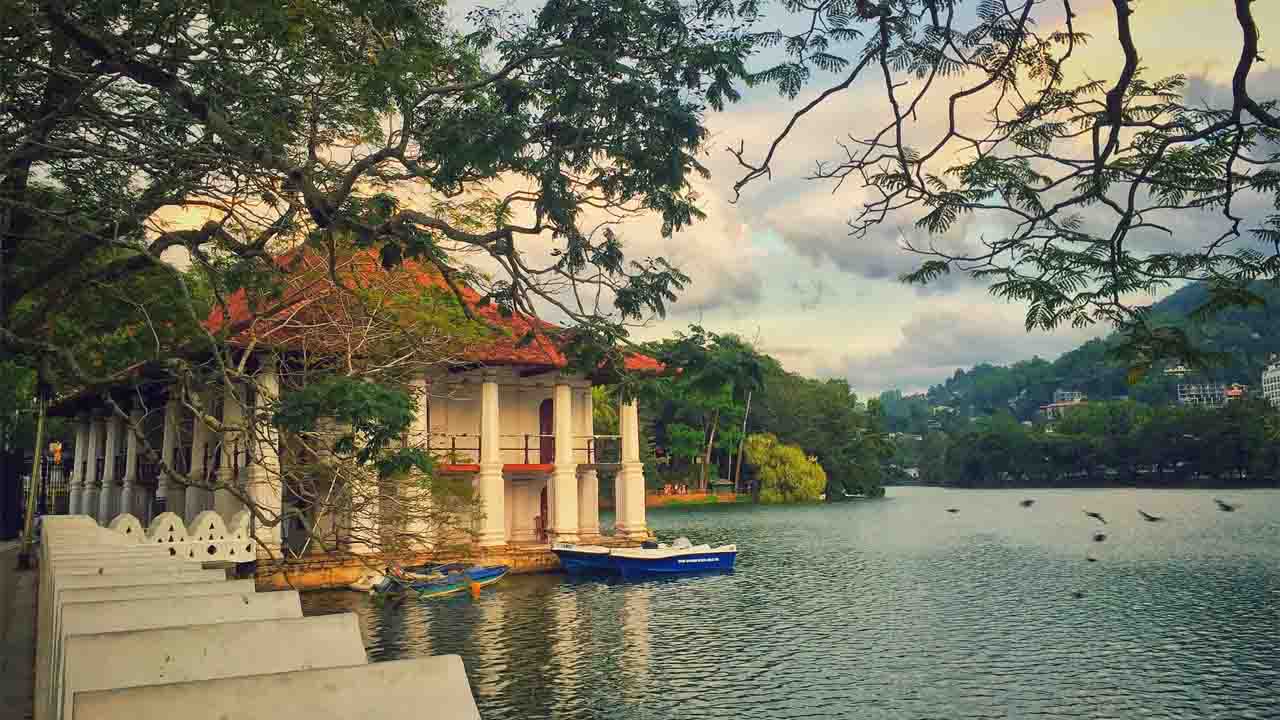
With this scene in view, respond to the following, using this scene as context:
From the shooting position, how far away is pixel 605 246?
27.4ft

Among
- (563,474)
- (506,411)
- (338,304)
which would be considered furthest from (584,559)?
(338,304)

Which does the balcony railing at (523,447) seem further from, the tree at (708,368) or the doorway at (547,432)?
the tree at (708,368)

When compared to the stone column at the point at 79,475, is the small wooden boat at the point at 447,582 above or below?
below

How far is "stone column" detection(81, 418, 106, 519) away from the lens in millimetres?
44000

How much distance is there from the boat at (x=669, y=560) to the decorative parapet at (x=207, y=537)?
40.2 ft

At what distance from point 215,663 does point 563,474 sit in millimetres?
33083

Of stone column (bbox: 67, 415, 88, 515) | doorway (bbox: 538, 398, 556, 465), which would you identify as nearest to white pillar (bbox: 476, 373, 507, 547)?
doorway (bbox: 538, 398, 556, 465)

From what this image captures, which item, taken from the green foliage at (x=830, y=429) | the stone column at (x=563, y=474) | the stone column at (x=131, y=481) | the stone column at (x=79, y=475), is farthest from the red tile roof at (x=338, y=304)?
the green foliage at (x=830, y=429)

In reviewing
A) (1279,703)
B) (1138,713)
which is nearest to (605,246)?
(1138,713)

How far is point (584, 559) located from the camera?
3438 cm

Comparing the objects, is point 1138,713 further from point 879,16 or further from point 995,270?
point 879,16

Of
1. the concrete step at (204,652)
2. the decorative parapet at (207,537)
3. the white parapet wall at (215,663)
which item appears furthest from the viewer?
the decorative parapet at (207,537)

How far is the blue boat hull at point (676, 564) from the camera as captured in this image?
34.1 meters

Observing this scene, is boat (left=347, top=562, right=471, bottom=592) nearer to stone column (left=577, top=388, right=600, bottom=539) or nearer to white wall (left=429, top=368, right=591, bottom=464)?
white wall (left=429, top=368, right=591, bottom=464)
